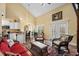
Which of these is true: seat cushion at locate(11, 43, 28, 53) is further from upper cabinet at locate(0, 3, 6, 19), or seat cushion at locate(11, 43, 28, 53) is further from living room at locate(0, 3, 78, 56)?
upper cabinet at locate(0, 3, 6, 19)

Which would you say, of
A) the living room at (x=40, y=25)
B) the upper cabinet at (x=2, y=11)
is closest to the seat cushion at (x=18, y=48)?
the living room at (x=40, y=25)

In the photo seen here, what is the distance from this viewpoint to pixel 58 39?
8.21 ft

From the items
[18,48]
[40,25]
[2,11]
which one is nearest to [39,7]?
[40,25]

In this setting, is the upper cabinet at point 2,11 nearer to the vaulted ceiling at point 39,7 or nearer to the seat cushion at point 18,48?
the vaulted ceiling at point 39,7

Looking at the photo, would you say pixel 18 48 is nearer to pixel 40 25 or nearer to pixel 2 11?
pixel 40 25

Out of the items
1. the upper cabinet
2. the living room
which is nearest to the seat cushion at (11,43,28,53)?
the living room

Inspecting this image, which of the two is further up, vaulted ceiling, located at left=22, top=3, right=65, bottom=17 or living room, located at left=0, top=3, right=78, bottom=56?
vaulted ceiling, located at left=22, top=3, right=65, bottom=17

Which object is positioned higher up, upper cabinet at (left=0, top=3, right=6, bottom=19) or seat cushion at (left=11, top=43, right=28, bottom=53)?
upper cabinet at (left=0, top=3, right=6, bottom=19)

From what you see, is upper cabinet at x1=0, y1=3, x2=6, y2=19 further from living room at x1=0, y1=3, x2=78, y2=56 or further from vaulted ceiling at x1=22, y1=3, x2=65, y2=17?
vaulted ceiling at x1=22, y1=3, x2=65, y2=17

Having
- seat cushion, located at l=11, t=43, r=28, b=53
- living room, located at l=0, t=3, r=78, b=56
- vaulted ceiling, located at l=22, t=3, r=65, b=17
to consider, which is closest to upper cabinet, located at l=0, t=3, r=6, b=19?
living room, located at l=0, t=3, r=78, b=56

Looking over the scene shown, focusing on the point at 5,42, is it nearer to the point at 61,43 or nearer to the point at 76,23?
the point at 61,43

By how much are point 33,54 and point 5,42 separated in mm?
478

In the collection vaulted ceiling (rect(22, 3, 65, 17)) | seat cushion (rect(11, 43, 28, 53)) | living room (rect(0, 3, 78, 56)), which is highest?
vaulted ceiling (rect(22, 3, 65, 17))

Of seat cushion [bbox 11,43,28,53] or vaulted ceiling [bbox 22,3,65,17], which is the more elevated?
vaulted ceiling [bbox 22,3,65,17]
